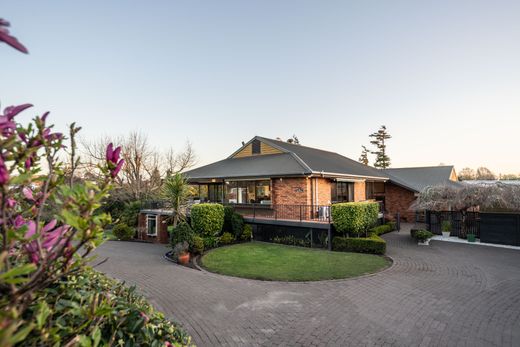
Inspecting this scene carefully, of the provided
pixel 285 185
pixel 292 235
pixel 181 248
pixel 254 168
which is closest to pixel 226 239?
pixel 181 248

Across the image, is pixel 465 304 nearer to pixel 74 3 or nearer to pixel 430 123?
pixel 74 3

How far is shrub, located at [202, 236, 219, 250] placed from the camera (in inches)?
508

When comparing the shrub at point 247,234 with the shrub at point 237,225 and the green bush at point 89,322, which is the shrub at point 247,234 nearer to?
the shrub at point 237,225

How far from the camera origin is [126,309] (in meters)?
2.20

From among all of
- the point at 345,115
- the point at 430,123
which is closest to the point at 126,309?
the point at 345,115

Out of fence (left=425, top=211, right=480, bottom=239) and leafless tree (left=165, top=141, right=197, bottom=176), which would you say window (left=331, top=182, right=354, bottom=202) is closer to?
fence (left=425, top=211, right=480, bottom=239)

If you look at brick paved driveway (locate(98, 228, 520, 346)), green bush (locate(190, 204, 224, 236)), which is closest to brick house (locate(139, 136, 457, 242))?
green bush (locate(190, 204, 224, 236))

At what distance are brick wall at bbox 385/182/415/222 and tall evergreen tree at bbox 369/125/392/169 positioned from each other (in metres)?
30.9

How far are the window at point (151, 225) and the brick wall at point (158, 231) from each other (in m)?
0.27

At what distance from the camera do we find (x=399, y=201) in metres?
22.4

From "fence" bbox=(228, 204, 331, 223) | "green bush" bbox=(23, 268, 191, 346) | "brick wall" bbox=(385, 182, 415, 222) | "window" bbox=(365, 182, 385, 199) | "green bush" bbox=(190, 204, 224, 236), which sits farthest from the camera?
"window" bbox=(365, 182, 385, 199)

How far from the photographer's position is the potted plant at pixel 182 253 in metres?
10.9

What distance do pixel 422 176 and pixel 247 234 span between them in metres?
20.5

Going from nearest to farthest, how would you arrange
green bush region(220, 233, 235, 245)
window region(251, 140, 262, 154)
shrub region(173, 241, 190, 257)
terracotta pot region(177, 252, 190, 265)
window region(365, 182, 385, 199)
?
terracotta pot region(177, 252, 190, 265)
shrub region(173, 241, 190, 257)
green bush region(220, 233, 235, 245)
window region(251, 140, 262, 154)
window region(365, 182, 385, 199)
